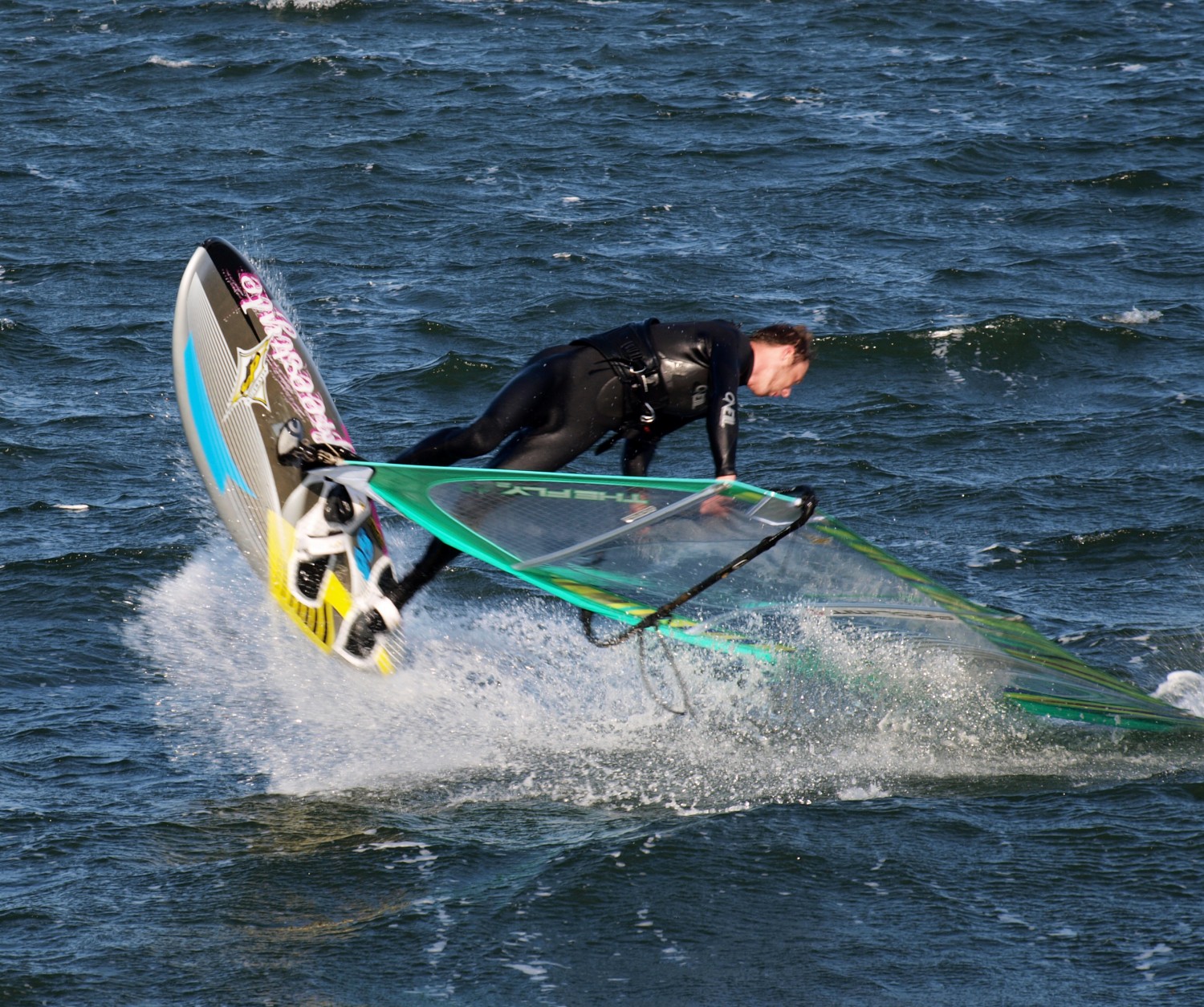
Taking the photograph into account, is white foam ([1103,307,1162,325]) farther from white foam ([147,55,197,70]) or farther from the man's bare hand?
white foam ([147,55,197,70])

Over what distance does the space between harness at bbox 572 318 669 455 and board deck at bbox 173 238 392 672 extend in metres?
1.38

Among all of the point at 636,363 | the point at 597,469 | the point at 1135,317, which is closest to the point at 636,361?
the point at 636,363

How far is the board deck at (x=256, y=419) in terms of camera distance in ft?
23.6

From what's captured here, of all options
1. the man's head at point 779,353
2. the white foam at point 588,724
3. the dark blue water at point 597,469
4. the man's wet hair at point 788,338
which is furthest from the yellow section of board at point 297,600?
the man's wet hair at point 788,338

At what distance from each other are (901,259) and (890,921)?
393 inches

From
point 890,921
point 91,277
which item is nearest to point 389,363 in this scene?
point 91,277

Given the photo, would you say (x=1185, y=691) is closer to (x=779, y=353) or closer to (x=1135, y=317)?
(x=779, y=353)

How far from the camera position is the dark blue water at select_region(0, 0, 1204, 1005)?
540 cm

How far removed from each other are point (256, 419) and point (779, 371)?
2591mm

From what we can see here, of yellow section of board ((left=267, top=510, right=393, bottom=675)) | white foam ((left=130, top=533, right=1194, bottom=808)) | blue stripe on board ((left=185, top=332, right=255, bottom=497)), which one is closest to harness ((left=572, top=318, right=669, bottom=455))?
white foam ((left=130, top=533, right=1194, bottom=808))

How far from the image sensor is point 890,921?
534 cm

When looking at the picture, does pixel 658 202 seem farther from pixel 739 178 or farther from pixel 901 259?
pixel 901 259

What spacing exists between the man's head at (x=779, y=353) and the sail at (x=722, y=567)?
0.81m

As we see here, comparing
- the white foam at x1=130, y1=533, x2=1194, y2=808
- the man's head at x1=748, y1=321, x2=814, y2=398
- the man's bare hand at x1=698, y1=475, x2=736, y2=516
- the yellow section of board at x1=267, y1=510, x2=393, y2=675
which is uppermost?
the man's head at x1=748, y1=321, x2=814, y2=398
